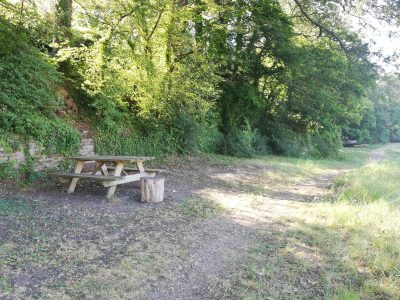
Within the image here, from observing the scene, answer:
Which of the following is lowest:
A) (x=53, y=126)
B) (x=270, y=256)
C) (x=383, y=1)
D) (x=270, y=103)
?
(x=270, y=256)

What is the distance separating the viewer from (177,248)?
4551mm

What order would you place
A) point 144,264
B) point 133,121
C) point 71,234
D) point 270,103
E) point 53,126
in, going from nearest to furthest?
point 144,264
point 71,234
point 53,126
point 133,121
point 270,103

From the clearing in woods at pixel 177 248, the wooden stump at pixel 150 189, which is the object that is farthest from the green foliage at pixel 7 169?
the wooden stump at pixel 150 189

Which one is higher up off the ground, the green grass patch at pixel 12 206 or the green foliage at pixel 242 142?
the green foliage at pixel 242 142

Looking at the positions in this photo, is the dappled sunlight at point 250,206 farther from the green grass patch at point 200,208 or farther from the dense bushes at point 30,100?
the dense bushes at point 30,100

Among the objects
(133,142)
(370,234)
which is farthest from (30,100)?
(370,234)

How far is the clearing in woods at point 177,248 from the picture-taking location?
11.6 ft

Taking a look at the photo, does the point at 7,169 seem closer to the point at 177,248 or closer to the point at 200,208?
the point at 200,208

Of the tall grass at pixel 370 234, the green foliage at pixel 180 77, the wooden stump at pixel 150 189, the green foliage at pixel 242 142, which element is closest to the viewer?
the tall grass at pixel 370 234

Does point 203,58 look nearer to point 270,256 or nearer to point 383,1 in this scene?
point 383,1

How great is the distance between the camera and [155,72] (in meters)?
10.5

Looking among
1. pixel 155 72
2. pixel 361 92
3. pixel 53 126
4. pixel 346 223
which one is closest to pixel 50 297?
pixel 346 223

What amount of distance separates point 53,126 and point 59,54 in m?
2.41

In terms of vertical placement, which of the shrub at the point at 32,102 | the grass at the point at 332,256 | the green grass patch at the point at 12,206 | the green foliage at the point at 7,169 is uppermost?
the shrub at the point at 32,102
